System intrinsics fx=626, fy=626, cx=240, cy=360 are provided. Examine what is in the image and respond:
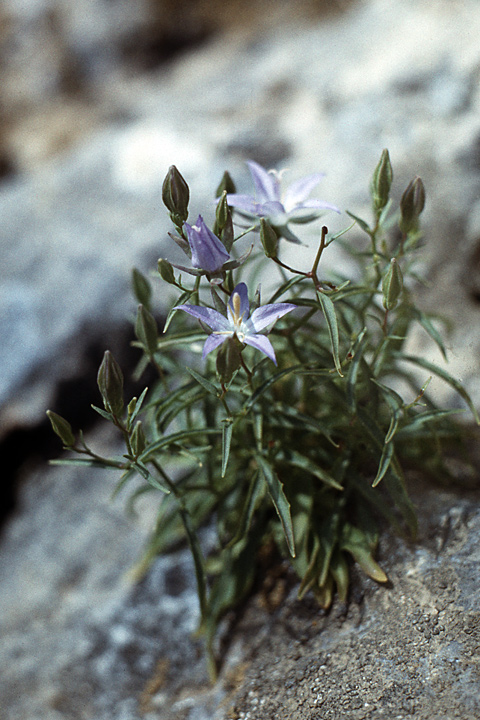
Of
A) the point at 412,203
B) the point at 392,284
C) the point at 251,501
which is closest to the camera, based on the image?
the point at 392,284

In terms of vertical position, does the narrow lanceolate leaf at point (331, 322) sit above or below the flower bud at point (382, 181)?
below

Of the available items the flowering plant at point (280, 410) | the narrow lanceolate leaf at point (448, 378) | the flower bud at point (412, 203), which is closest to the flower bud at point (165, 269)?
the flowering plant at point (280, 410)

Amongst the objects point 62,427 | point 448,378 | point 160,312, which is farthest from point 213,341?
point 160,312

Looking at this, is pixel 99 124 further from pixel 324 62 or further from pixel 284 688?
pixel 284 688

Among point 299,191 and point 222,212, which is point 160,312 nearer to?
point 299,191

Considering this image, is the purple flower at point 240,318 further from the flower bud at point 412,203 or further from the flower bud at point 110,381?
the flower bud at point 412,203
